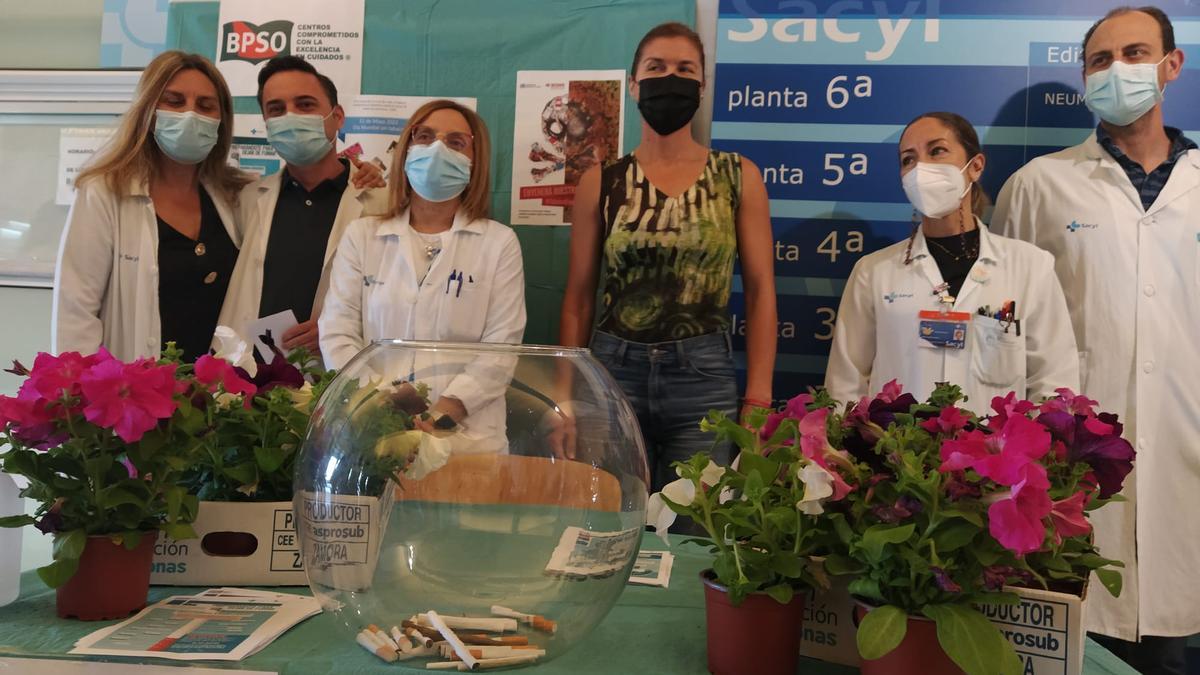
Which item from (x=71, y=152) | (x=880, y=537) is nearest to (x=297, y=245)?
(x=71, y=152)

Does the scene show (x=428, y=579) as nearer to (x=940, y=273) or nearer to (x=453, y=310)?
(x=453, y=310)

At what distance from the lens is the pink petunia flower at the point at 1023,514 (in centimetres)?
74

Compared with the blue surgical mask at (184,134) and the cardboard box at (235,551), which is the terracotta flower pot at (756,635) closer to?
the cardboard box at (235,551)

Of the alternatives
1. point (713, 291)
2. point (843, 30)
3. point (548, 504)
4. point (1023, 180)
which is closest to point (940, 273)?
point (1023, 180)

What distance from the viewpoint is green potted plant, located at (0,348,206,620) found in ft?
3.11

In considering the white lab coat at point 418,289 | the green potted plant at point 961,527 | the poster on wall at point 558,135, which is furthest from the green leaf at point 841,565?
the poster on wall at point 558,135

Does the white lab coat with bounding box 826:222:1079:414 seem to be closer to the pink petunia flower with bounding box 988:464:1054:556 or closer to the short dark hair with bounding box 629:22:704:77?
the short dark hair with bounding box 629:22:704:77

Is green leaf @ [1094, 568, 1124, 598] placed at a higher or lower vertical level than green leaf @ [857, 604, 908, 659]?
higher

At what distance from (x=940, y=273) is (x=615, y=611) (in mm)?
1786

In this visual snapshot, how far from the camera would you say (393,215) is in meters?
2.59

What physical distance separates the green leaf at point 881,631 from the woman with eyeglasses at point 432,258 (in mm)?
1757

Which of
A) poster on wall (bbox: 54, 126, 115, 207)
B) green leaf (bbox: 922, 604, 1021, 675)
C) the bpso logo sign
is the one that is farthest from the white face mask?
poster on wall (bbox: 54, 126, 115, 207)

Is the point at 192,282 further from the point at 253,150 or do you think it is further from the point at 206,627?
the point at 206,627

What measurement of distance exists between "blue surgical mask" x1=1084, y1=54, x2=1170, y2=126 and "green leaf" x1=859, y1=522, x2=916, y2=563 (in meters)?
2.19
